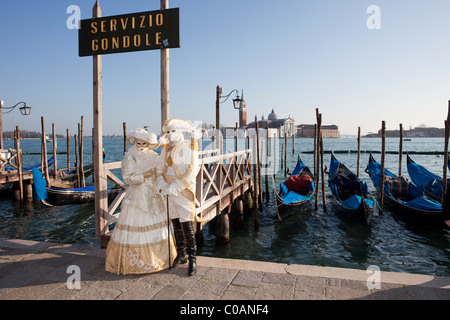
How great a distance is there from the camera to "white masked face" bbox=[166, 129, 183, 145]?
3.44 meters

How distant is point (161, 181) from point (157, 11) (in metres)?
2.25

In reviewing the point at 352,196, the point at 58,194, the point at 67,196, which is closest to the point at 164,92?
the point at 352,196

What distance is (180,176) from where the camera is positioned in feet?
11.0

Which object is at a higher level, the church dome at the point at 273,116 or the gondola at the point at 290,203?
the church dome at the point at 273,116

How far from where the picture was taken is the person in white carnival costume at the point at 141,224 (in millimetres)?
3234

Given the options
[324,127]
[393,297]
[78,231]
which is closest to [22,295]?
[393,297]

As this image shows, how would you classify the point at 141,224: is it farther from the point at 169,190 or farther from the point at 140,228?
the point at 169,190

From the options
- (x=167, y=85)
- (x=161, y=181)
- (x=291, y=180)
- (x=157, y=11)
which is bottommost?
(x=291, y=180)

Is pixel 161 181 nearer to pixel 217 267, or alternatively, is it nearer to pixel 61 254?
pixel 217 267

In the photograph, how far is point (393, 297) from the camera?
264 centimetres

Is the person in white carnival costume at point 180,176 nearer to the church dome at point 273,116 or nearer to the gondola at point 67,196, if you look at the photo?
the gondola at point 67,196

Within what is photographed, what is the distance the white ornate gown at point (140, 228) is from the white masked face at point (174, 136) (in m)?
0.31

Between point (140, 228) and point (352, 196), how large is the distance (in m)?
8.41

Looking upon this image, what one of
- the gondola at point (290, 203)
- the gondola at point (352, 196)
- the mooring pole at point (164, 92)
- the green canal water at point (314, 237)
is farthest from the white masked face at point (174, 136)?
the gondola at point (352, 196)
